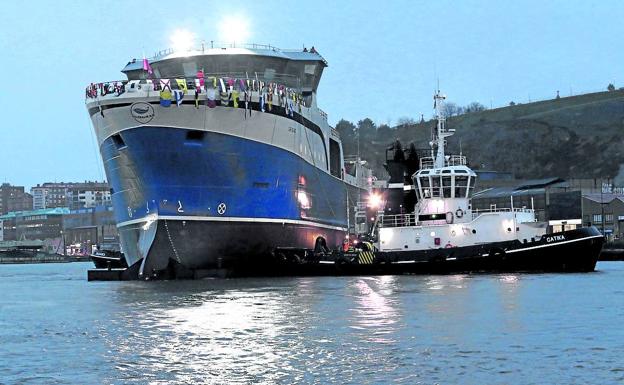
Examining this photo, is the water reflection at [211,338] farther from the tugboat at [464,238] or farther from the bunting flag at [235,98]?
the bunting flag at [235,98]

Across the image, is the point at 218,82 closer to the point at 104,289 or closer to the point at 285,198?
the point at 285,198

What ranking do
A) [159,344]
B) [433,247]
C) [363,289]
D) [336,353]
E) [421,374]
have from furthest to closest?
[433,247] → [363,289] → [159,344] → [336,353] → [421,374]

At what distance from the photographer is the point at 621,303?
33094mm

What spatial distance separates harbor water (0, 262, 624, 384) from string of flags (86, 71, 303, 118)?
11.4 meters

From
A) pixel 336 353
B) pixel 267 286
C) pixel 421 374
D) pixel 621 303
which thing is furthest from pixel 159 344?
pixel 267 286

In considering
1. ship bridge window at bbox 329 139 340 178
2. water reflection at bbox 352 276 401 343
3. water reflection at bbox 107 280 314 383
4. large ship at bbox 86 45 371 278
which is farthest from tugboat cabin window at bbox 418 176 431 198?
water reflection at bbox 107 280 314 383

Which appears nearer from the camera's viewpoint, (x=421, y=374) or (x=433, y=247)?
(x=421, y=374)

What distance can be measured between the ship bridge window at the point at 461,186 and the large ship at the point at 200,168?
31.7 feet

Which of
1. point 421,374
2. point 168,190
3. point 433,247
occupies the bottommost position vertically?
point 421,374

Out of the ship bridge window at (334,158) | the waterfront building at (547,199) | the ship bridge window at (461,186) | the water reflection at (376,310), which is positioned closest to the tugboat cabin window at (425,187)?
the ship bridge window at (461,186)

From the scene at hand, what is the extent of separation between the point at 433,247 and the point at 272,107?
485 inches

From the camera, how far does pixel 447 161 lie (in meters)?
59.1

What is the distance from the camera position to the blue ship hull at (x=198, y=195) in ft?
164

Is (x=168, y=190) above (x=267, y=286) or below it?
above
